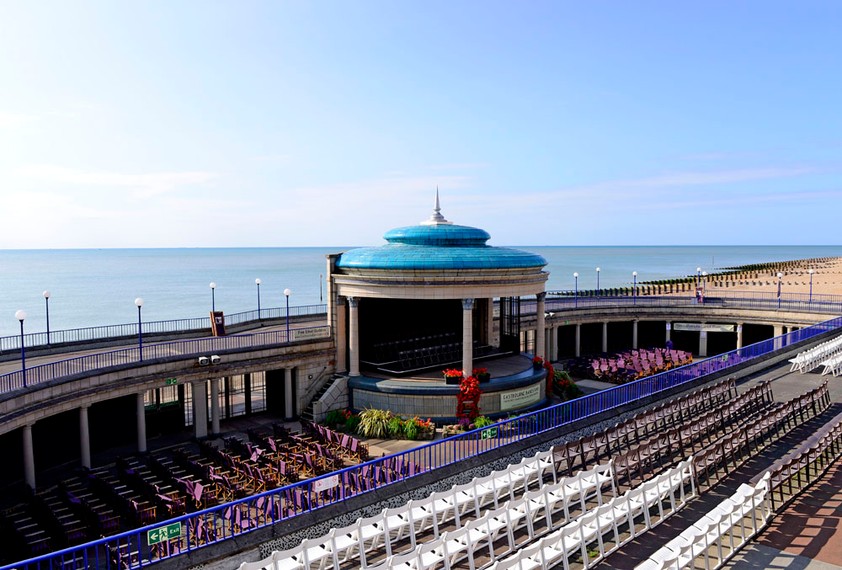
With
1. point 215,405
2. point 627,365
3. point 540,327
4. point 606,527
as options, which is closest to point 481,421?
point 540,327

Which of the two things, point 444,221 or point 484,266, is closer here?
point 484,266

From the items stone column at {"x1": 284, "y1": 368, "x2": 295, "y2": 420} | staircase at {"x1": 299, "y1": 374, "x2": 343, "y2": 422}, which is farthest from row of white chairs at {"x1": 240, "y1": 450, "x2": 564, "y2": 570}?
stone column at {"x1": 284, "y1": 368, "x2": 295, "y2": 420}

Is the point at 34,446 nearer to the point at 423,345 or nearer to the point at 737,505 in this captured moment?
the point at 423,345

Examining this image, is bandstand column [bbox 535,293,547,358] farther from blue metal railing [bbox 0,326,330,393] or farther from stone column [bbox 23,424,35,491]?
stone column [bbox 23,424,35,491]

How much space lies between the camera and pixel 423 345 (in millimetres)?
28703

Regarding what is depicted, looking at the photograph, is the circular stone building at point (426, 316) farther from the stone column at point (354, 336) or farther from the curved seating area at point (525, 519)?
the curved seating area at point (525, 519)

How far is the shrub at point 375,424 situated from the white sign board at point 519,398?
4523 millimetres

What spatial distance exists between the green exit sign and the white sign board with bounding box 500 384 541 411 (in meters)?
15.0

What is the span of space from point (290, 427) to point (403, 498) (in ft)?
36.3

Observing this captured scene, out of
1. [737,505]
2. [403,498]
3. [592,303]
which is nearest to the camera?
[737,505]

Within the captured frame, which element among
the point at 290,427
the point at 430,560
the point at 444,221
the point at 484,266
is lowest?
the point at 290,427

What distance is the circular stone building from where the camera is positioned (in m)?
24.1

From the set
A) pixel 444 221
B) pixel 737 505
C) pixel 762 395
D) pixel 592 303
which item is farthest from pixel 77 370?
pixel 592 303

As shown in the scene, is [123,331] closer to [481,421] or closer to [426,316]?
[426,316]
